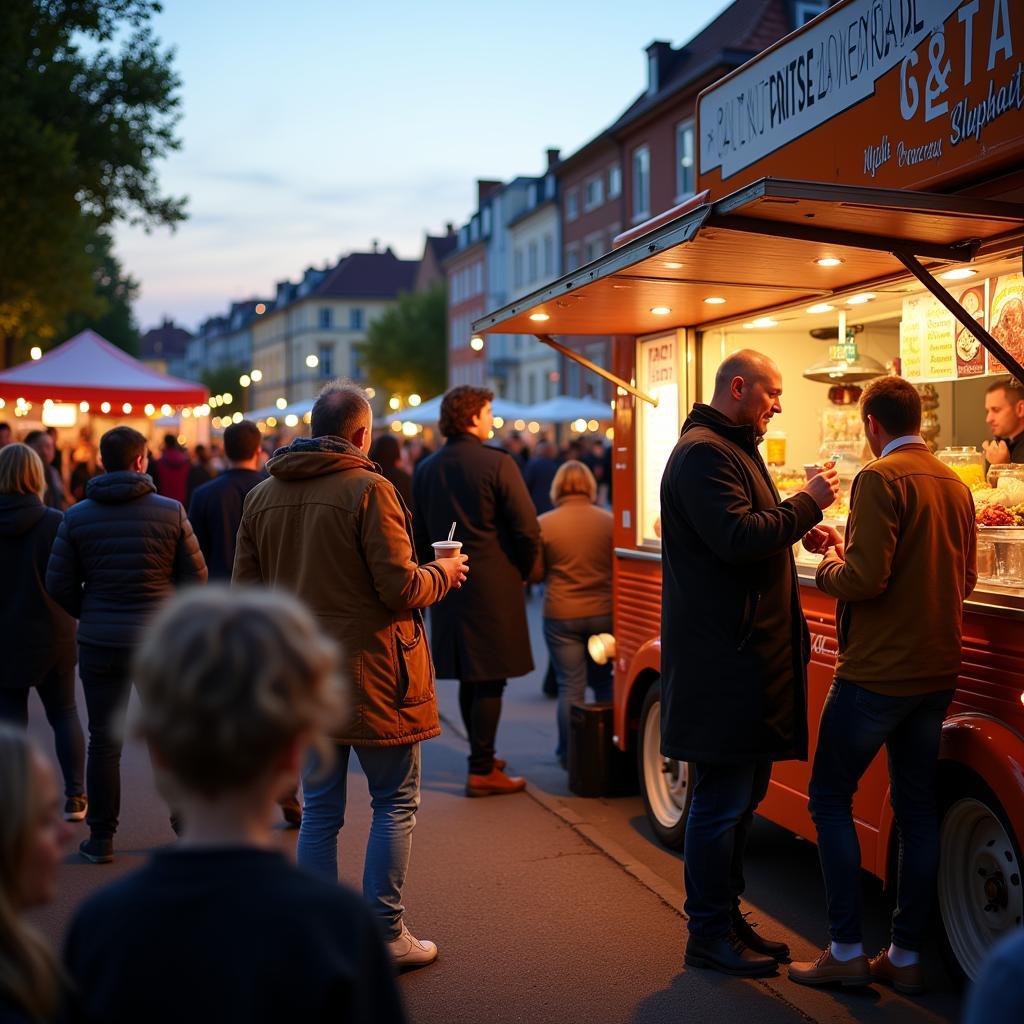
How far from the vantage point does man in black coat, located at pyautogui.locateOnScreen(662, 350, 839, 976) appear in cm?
441

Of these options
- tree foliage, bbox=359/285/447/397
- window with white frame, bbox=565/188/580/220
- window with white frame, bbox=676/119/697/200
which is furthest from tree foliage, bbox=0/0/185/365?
tree foliage, bbox=359/285/447/397

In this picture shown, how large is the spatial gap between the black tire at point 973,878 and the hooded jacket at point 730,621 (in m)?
0.56

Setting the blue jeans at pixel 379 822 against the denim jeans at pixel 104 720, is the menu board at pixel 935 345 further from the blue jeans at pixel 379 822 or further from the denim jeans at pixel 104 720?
the denim jeans at pixel 104 720

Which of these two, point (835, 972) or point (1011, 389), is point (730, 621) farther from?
point (1011, 389)

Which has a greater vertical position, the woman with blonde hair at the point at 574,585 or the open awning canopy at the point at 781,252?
the open awning canopy at the point at 781,252

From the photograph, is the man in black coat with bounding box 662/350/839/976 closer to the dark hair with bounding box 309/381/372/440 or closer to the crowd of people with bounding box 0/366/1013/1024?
the crowd of people with bounding box 0/366/1013/1024

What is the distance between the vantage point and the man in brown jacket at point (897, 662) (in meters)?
4.24

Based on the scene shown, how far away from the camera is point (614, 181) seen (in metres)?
42.2

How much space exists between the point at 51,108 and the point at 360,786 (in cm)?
2400

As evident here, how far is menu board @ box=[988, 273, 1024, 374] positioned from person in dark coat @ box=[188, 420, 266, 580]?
4058 millimetres

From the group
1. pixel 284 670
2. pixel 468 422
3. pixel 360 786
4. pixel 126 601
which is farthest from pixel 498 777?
pixel 284 670

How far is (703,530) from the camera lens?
14.5ft

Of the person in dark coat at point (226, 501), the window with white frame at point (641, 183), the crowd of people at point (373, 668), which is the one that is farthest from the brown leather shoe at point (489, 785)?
the window with white frame at point (641, 183)

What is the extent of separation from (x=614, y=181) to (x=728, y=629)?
130 ft
